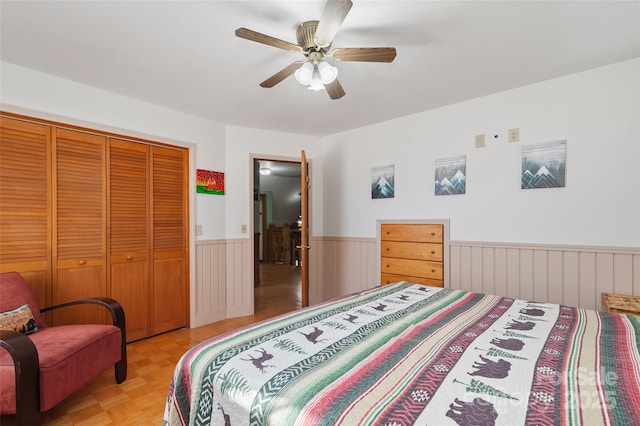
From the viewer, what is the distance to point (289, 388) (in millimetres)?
923

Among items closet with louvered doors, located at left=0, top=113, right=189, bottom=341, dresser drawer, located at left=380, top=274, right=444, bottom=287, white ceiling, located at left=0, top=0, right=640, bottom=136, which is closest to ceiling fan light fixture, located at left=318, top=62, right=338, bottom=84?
white ceiling, located at left=0, top=0, right=640, bottom=136

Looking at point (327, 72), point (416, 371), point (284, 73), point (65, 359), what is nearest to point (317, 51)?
point (327, 72)

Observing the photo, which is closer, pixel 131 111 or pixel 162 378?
pixel 162 378

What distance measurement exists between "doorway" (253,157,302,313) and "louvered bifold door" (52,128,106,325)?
112 inches

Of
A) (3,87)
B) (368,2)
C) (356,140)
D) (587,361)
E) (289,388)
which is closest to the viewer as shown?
(289,388)

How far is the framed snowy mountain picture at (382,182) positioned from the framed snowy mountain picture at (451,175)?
0.56 m

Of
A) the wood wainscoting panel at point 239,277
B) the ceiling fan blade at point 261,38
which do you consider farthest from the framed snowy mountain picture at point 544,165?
the wood wainscoting panel at point 239,277

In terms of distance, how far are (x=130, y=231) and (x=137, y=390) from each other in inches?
58.4

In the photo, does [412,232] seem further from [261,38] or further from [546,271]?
Result: [261,38]

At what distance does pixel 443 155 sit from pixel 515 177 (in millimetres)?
720

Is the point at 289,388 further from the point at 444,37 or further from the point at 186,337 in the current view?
the point at 186,337

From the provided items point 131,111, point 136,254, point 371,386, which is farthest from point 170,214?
point 371,386

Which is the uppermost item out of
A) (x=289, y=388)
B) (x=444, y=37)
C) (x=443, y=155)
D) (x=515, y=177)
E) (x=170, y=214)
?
(x=444, y=37)

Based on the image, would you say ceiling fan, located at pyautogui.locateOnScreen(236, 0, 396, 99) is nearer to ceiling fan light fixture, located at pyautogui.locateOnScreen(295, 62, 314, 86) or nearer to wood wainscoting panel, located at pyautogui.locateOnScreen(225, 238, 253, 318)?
ceiling fan light fixture, located at pyautogui.locateOnScreen(295, 62, 314, 86)
